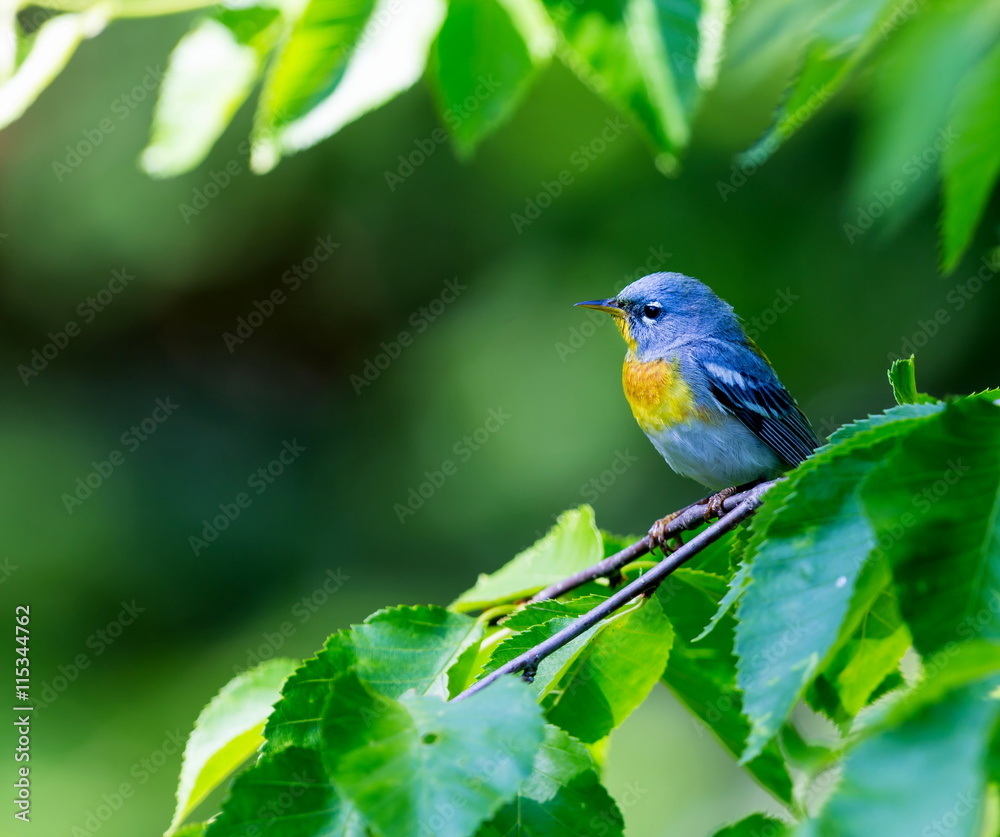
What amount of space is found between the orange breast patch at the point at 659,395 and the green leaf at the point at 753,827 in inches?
Answer: 59.9

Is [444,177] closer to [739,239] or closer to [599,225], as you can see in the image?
[599,225]

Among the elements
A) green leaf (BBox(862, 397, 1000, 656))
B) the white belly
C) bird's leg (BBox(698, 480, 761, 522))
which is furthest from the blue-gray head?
green leaf (BBox(862, 397, 1000, 656))

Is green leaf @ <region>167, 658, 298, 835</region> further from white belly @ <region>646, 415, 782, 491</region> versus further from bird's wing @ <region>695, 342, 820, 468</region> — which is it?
bird's wing @ <region>695, 342, 820, 468</region>

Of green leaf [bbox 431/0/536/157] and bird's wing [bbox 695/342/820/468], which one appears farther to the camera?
bird's wing [bbox 695/342/820/468]

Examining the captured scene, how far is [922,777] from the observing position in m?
0.56

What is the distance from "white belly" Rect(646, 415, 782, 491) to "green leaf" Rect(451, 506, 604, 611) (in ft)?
2.83

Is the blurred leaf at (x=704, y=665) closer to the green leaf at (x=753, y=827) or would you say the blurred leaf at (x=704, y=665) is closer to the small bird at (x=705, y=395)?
the green leaf at (x=753, y=827)

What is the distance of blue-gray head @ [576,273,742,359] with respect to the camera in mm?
2664

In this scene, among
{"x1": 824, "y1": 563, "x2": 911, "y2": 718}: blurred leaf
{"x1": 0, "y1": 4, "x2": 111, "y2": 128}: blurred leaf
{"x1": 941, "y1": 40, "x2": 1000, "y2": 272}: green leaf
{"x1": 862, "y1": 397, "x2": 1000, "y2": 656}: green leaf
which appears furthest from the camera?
{"x1": 0, "y1": 4, "x2": 111, "y2": 128}: blurred leaf

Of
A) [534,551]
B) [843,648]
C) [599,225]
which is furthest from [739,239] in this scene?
[843,648]

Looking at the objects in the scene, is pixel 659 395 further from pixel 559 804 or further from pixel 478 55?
pixel 559 804

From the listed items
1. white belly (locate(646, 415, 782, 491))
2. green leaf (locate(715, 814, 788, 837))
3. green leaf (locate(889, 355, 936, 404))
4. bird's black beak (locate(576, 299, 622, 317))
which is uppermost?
bird's black beak (locate(576, 299, 622, 317))

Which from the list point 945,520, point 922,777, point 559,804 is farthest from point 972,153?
point 559,804

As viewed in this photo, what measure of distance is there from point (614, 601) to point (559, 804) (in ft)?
0.82
